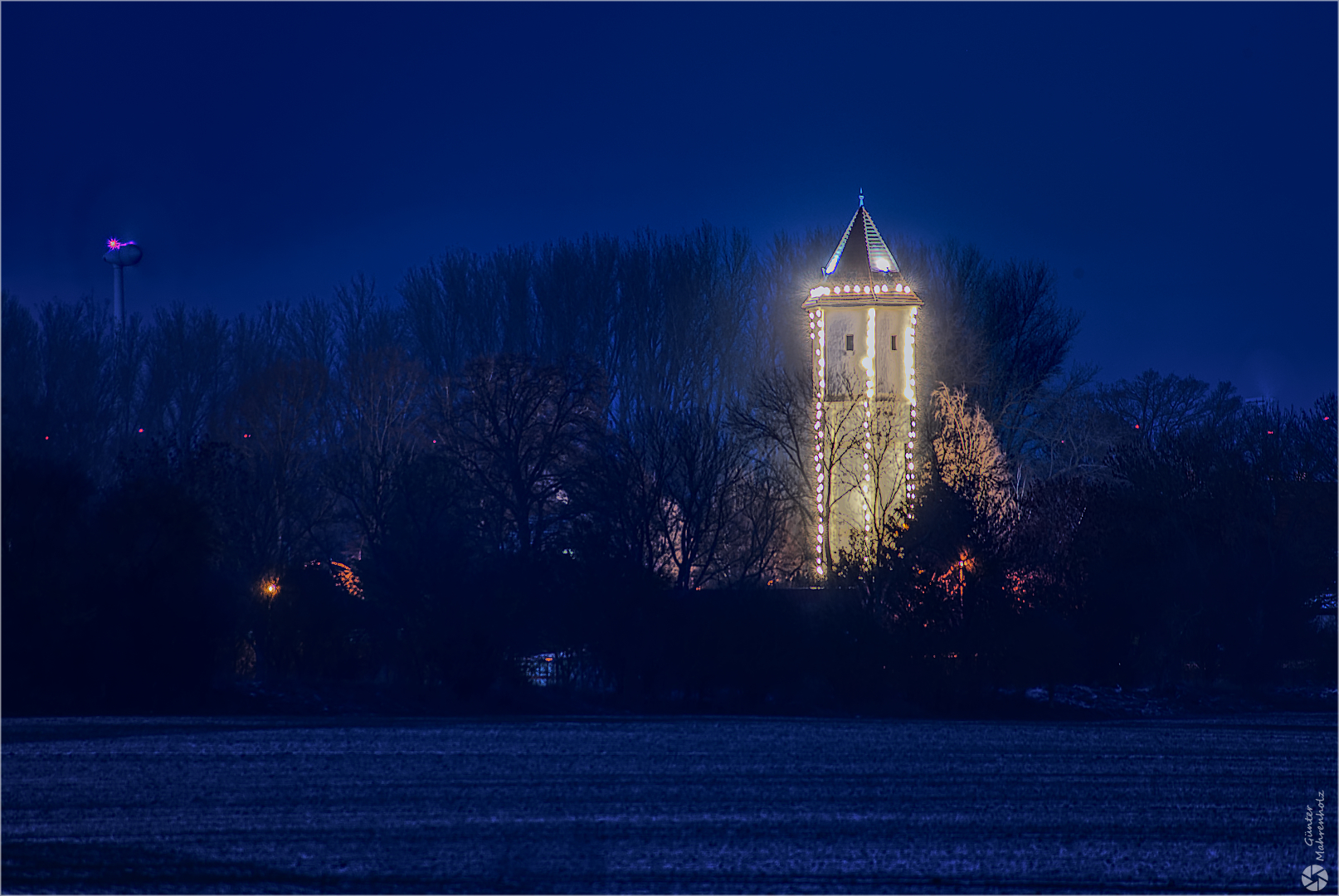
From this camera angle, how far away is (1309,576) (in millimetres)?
29344

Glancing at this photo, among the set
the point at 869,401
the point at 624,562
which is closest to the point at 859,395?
the point at 869,401

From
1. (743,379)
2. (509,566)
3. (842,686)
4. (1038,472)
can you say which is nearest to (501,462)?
(509,566)

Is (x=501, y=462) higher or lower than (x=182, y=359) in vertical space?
lower

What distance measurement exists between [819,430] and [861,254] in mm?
5130

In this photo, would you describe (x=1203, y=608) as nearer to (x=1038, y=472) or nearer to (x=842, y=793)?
(x=842, y=793)

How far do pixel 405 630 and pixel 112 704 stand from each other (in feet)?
16.5

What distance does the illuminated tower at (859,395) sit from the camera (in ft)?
123

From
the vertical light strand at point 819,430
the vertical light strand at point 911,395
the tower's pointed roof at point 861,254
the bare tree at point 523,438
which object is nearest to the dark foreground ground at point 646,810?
the bare tree at point 523,438

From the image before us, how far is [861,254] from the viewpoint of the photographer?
39969 millimetres

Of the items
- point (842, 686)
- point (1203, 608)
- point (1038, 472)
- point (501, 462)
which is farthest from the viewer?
point (1038, 472)

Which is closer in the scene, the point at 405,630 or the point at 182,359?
the point at 405,630

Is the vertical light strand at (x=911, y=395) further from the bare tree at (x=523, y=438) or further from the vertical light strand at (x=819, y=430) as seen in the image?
the bare tree at (x=523, y=438)

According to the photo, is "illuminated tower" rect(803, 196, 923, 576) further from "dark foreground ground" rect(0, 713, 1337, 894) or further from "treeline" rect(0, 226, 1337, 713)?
"dark foreground ground" rect(0, 713, 1337, 894)

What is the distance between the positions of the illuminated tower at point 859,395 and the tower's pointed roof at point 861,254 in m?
0.04
